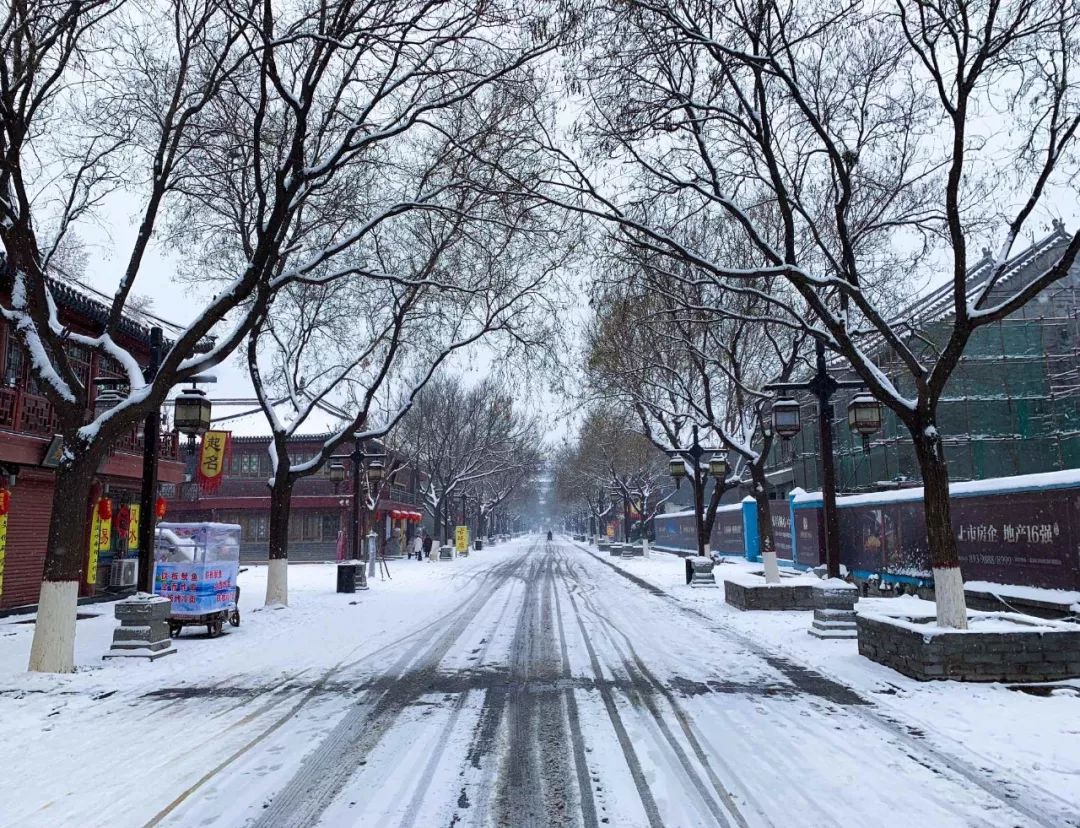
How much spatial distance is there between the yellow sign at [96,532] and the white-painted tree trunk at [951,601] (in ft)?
59.3

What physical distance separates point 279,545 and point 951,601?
533 inches

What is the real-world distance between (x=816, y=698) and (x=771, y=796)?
9.36ft

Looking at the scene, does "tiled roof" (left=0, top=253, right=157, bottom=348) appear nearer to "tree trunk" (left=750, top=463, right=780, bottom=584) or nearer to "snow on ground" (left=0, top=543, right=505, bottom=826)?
"snow on ground" (left=0, top=543, right=505, bottom=826)

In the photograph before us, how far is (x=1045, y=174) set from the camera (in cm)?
861

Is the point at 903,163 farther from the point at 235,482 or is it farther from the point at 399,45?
the point at 235,482

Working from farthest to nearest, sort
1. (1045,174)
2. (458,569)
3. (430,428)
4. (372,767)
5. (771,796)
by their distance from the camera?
(430,428), (458,569), (1045,174), (372,767), (771,796)

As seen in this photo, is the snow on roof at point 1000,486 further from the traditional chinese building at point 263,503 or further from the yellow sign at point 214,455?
the traditional chinese building at point 263,503

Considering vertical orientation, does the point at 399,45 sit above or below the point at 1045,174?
above

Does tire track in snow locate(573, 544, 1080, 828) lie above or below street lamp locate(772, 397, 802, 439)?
below

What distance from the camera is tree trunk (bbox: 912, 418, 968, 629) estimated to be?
8.14 meters

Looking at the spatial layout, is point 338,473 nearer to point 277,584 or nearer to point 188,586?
point 277,584

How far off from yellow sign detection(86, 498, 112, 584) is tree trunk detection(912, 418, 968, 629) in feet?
59.0

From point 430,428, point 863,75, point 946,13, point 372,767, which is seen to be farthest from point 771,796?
point 430,428

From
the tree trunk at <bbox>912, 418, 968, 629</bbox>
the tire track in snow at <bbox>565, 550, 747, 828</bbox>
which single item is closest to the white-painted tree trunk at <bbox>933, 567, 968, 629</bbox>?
the tree trunk at <bbox>912, 418, 968, 629</bbox>
